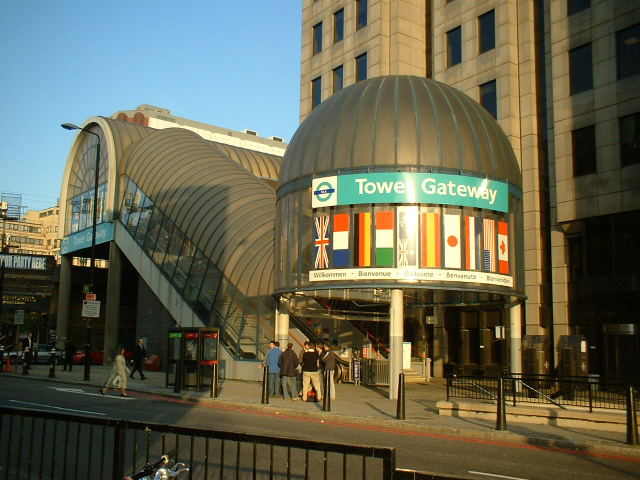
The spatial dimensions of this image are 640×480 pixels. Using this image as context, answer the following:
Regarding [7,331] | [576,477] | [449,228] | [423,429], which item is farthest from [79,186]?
[576,477]

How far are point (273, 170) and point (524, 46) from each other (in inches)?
1057

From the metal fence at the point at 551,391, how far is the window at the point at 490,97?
18.7 meters

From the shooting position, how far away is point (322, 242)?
23766 mm

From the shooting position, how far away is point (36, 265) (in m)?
66.5

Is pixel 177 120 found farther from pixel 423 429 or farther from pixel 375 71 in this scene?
pixel 423 429

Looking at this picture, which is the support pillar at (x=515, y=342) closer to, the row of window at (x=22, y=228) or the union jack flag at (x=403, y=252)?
the union jack flag at (x=403, y=252)

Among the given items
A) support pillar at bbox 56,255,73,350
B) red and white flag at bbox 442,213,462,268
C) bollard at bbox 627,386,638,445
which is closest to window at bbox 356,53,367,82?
red and white flag at bbox 442,213,462,268

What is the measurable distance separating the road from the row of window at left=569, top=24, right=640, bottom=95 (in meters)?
A: 21.5

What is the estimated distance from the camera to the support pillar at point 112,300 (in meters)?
44.2

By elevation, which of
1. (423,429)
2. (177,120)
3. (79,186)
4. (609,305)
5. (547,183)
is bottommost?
(423,429)

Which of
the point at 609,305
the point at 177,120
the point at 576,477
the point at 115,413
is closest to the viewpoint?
the point at 576,477

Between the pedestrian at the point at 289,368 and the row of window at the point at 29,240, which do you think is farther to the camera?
the row of window at the point at 29,240

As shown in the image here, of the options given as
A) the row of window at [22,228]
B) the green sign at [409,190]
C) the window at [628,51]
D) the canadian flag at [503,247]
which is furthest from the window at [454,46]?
the row of window at [22,228]

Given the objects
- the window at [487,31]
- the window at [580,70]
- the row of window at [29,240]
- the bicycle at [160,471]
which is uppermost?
the row of window at [29,240]
